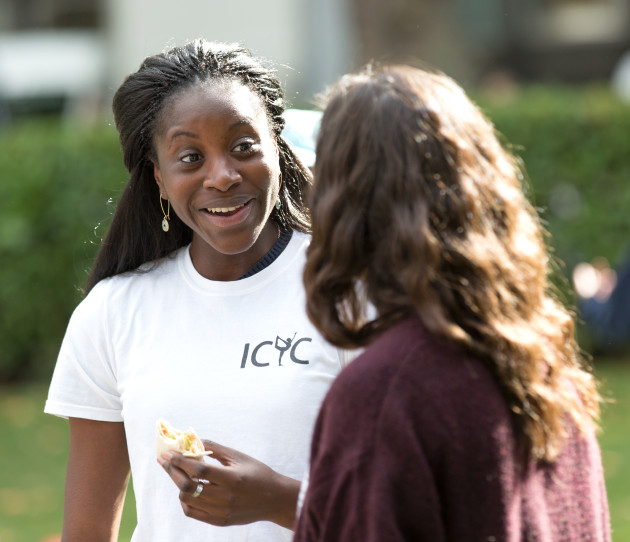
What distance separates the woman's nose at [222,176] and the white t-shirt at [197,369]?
217 millimetres

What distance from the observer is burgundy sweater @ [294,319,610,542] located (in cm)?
161

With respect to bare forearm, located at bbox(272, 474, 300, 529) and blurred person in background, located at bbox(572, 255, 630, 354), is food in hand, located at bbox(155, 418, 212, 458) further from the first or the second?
blurred person in background, located at bbox(572, 255, 630, 354)

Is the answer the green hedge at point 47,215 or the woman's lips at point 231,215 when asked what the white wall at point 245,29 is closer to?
the green hedge at point 47,215

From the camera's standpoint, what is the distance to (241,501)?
2.16 metres

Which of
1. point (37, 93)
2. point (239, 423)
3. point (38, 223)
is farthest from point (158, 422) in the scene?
point (37, 93)

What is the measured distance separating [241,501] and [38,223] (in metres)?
6.72

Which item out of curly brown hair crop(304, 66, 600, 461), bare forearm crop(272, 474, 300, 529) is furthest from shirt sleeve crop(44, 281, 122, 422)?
curly brown hair crop(304, 66, 600, 461)

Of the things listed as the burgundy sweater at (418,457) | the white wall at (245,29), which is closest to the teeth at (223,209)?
the burgundy sweater at (418,457)

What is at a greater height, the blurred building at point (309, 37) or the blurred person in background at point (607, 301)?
the blurred building at point (309, 37)

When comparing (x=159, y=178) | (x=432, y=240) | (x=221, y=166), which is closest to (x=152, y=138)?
(x=159, y=178)

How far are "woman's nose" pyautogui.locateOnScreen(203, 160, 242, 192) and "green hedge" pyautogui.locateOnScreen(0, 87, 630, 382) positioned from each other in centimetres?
613

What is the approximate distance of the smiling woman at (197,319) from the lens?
2291 millimetres

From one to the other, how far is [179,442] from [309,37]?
14796 mm

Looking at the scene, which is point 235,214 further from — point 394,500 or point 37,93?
point 37,93
